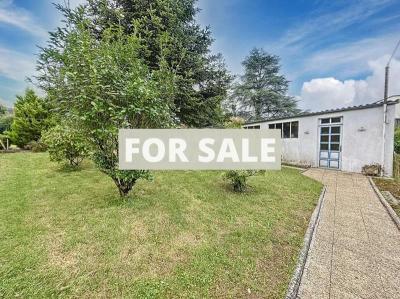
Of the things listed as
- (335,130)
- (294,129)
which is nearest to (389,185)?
(335,130)

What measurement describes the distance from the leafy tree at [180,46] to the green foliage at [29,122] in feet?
27.6

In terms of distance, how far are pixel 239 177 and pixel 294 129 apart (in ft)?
28.9

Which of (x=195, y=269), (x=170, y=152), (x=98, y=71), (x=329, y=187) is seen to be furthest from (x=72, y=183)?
(x=329, y=187)

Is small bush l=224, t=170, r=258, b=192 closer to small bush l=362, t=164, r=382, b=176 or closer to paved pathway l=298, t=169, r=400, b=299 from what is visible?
paved pathway l=298, t=169, r=400, b=299

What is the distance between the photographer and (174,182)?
24.1ft

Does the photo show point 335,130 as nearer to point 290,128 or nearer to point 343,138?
point 343,138

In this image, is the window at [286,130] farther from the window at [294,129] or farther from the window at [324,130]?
the window at [324,130]

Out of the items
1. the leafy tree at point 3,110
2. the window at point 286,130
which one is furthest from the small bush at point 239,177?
the leafy tree at point 3,110

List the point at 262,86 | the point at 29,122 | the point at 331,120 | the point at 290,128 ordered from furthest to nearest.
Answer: the point at 262,86
the point at 29,122
the point at 290,128
the point at 331,120

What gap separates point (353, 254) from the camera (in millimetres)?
3465

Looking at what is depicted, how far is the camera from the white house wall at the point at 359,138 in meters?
9.43

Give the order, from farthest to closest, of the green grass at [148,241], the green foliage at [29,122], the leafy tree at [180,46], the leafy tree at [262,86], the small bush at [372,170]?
the leafy tree at [262,86] → the green foliage at [29,122] → the leafy tree at [180,46] → the small bush at [372,170] → the green grass at [148,241]

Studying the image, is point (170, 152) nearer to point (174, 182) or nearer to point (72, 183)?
point (174, 182)

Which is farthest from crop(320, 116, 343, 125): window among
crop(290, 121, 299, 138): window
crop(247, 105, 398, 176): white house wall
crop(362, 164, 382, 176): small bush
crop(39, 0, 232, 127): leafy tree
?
crop(39, 0, 232, 127): leafy tree
